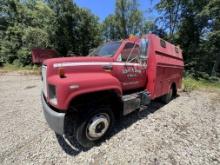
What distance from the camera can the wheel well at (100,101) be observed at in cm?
331

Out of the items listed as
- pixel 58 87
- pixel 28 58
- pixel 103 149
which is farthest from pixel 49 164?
pixel 28 58

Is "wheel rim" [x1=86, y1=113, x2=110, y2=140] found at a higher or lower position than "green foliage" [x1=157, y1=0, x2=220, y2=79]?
lower

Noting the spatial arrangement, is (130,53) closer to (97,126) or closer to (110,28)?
(97,126)

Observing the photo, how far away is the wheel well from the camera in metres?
3.31

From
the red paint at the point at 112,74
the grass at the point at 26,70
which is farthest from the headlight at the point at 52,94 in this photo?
the grass at the point at 26,70

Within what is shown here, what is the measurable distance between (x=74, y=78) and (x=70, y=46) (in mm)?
18118

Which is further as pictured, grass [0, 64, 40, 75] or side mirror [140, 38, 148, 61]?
grass [0, 64, 40, 75]

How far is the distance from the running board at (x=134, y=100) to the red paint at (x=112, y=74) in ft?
0.66

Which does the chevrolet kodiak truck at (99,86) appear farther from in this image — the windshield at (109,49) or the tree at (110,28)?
the tree at (110,28)

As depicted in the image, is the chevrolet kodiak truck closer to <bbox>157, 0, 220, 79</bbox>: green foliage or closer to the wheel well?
the wheel well

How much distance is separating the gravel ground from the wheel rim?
0.25 metres

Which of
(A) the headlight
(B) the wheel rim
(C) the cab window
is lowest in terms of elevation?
(B) the wheel rim

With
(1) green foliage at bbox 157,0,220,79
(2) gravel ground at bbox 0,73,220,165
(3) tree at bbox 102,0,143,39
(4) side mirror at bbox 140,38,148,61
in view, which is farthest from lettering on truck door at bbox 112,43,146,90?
(3) tree at bbox 102,0,143,39

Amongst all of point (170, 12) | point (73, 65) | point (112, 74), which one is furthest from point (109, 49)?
point (170, 12)
